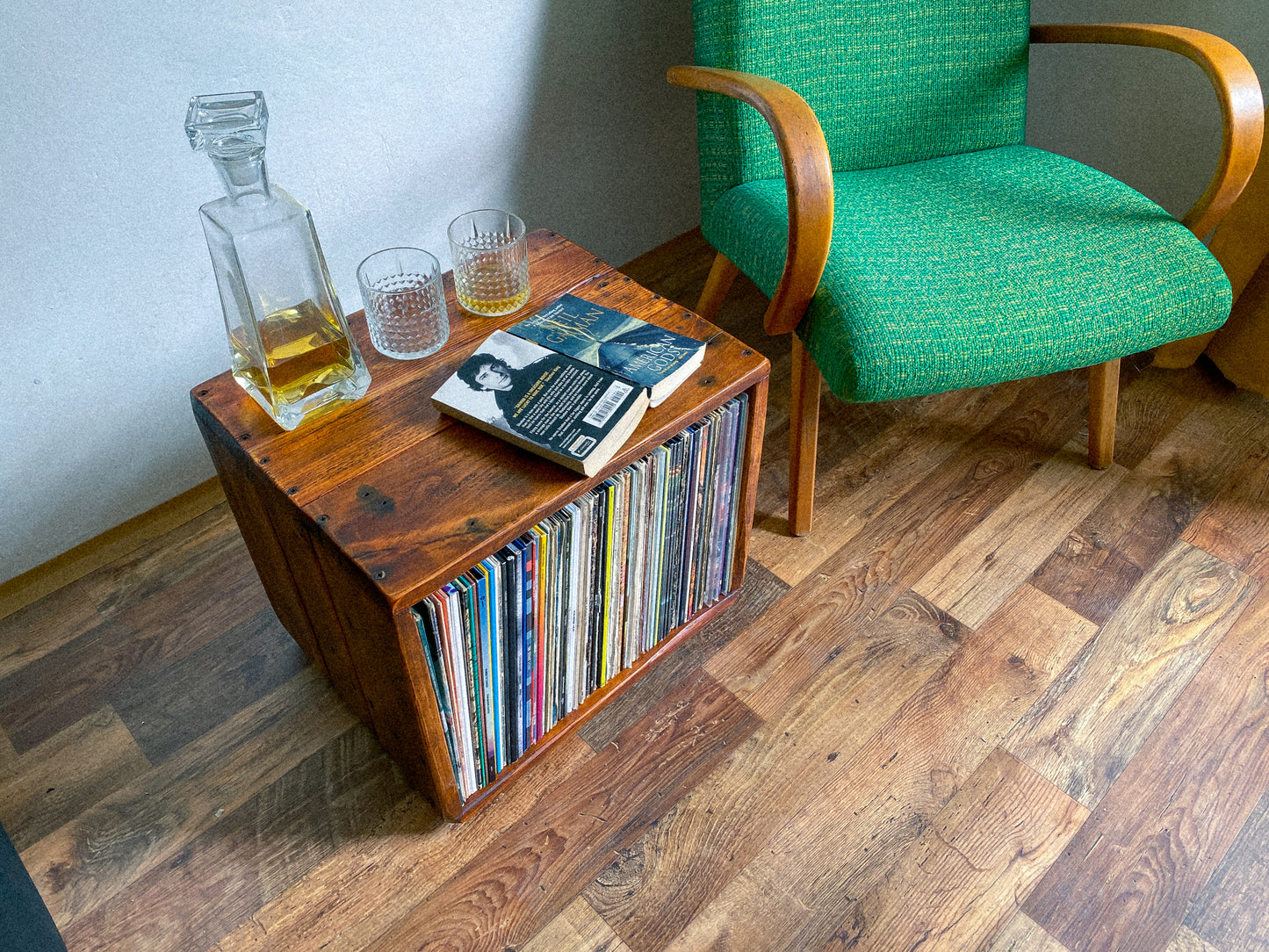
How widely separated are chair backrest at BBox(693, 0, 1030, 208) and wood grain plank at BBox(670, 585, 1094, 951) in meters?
0.75

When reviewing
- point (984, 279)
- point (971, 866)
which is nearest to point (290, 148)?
point (984, 279)

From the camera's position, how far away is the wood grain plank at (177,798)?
3.41ft

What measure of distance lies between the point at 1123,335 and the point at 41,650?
1.51 m

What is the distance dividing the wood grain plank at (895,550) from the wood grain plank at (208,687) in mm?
605

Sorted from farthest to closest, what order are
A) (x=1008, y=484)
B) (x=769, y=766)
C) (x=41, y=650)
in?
1. (x=1008, y=484)
2. (x=41, y=650)
3. (x=769, y=766)

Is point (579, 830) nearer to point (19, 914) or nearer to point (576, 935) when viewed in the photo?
point (576, 935)

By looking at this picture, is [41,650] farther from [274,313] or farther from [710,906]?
[710,906]

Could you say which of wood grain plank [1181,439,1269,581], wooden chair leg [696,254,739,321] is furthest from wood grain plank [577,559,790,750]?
wood grain plank [1181,439,1269,581]

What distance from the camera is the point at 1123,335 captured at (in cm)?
114

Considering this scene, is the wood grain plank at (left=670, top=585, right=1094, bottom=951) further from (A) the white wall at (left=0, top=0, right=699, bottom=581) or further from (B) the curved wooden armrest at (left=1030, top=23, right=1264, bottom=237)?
(A) the white wall at (left=0, top=0, right=699, bottom=581)

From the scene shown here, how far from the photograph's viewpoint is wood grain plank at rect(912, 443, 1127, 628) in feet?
4.36

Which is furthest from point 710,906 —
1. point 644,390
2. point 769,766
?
point 644,390

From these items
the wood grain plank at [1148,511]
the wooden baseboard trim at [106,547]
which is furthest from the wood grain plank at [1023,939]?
the wooden baseboard trim at [106,547]

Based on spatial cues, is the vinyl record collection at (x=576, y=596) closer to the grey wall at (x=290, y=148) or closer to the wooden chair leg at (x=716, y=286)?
A: the wooden chair leg at (x=716, y=286)
